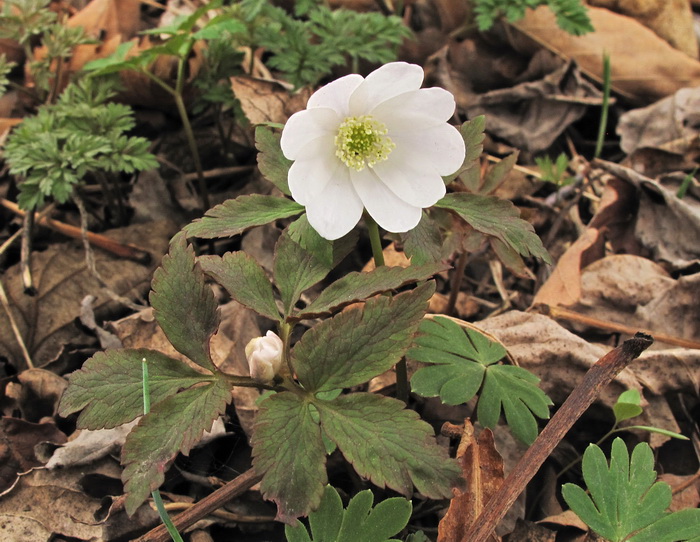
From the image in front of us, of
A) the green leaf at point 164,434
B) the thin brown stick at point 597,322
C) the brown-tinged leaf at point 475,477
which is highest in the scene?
the green leaf at point 164,434

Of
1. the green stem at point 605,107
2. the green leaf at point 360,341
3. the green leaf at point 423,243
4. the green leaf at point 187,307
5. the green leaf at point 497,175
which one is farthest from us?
the green stem at point 605,107

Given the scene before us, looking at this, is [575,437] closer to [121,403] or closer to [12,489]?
[121,403]

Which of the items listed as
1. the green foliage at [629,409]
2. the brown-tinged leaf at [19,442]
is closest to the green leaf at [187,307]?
the brown-tinged leaf at [19,442]

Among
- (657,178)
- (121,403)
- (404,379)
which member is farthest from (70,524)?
(657,178)

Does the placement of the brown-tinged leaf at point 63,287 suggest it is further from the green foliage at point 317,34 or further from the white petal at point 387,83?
the white petal at point 387,83

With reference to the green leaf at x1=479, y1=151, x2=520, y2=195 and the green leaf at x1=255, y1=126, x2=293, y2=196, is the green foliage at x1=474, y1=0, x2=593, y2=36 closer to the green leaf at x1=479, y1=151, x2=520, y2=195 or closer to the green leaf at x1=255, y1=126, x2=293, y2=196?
the green leaf at x1=479, y1=151, x2=520, y2=195

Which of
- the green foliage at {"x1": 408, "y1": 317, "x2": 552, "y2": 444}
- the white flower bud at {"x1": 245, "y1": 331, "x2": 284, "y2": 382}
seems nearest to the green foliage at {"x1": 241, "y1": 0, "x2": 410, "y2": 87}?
the green foliage at {"x1": 408, "y1": 317, "x2": 552, "y2": 444}
